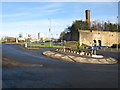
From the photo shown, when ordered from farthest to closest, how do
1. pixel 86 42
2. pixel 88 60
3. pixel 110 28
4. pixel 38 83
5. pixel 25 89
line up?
pixel 110 28 → pixel 86 42 → pixel 88 60 → pixel 38 83 → pixel 25 89

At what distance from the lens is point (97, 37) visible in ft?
231

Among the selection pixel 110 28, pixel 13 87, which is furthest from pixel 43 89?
pixel 110 28

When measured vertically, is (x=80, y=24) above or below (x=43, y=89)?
above

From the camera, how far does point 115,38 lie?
75.1 meters

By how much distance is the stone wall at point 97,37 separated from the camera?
67750 mm

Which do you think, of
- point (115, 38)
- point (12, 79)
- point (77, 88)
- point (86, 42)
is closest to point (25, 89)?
point (12, 79)

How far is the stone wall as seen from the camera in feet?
222

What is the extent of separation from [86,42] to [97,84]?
5798 cm

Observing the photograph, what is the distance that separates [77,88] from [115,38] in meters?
70.6

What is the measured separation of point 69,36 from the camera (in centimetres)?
7731

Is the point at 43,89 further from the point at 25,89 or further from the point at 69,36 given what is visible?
the point at 69,36

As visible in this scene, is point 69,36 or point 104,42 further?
point 69,36

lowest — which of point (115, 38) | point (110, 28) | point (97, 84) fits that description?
point (97, 84)

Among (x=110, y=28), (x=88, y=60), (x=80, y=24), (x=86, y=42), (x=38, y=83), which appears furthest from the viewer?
(x=110, y=28)
